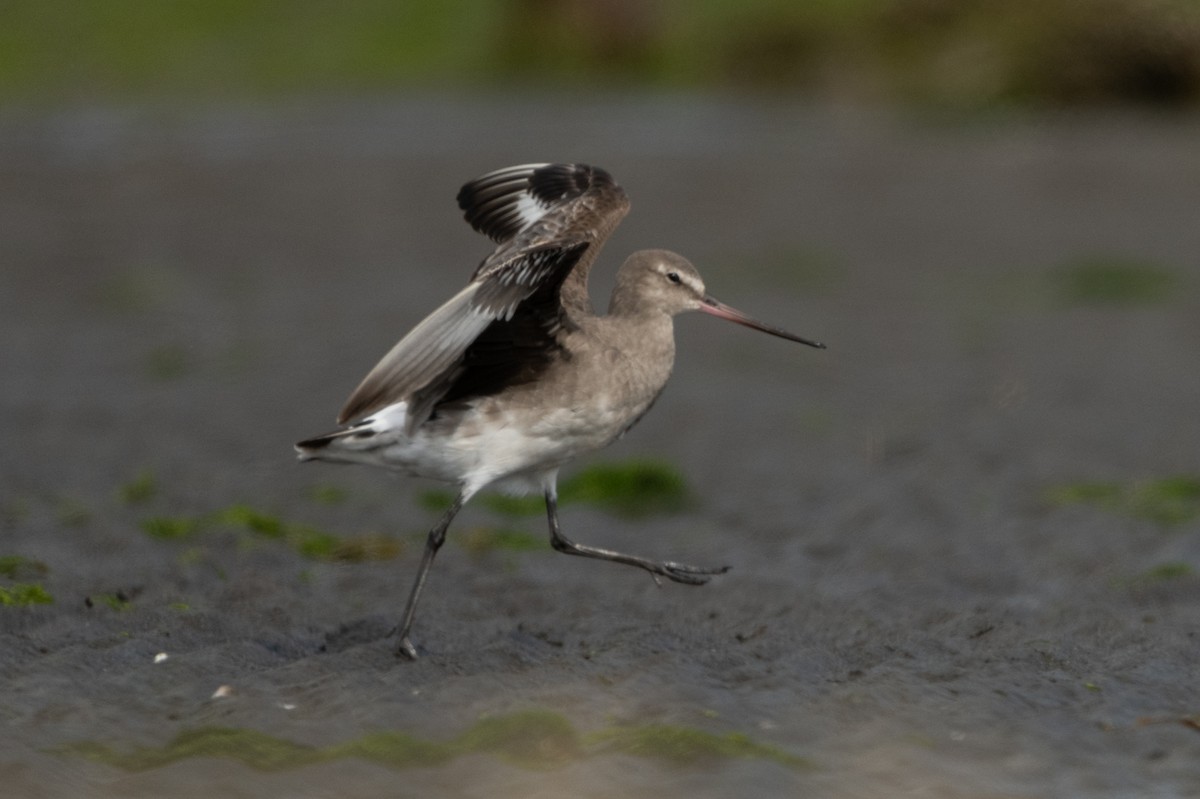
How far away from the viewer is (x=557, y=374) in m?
6.14

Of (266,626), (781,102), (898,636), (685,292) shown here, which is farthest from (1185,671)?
(781,102)

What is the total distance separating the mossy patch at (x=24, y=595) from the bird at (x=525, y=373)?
→ 43.2 inches

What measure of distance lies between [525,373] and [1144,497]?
3.96 m

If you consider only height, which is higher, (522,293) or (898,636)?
(522,293)

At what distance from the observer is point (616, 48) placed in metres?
27.6

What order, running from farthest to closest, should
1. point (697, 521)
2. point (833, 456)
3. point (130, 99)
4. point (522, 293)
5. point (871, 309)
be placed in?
point (130, 99) → point (871, 309) → point (833, 456) → point (697, 521) → point (522, 293)

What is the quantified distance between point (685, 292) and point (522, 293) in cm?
107

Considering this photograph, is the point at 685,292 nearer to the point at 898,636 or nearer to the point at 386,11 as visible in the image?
the point at 898,636

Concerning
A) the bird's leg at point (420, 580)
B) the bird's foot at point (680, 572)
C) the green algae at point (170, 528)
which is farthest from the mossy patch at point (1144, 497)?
the green algae at point (170, 528)

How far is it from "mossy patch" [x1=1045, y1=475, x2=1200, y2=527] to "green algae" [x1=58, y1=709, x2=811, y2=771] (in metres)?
4.02

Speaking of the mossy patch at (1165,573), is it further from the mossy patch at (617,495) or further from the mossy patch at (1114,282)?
the mossy patch at (1114,282)

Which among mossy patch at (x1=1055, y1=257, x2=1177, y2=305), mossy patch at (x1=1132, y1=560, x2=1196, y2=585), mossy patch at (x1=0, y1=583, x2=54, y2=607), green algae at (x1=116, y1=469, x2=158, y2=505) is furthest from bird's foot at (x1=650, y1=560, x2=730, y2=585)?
mossy patch at (x1=1055, y1=257, x2=1177, y2=305)

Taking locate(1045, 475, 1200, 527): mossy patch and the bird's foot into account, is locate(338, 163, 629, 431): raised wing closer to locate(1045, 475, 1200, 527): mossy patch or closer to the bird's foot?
the bird's foot

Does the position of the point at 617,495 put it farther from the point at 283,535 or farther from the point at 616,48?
the point at 616,48
